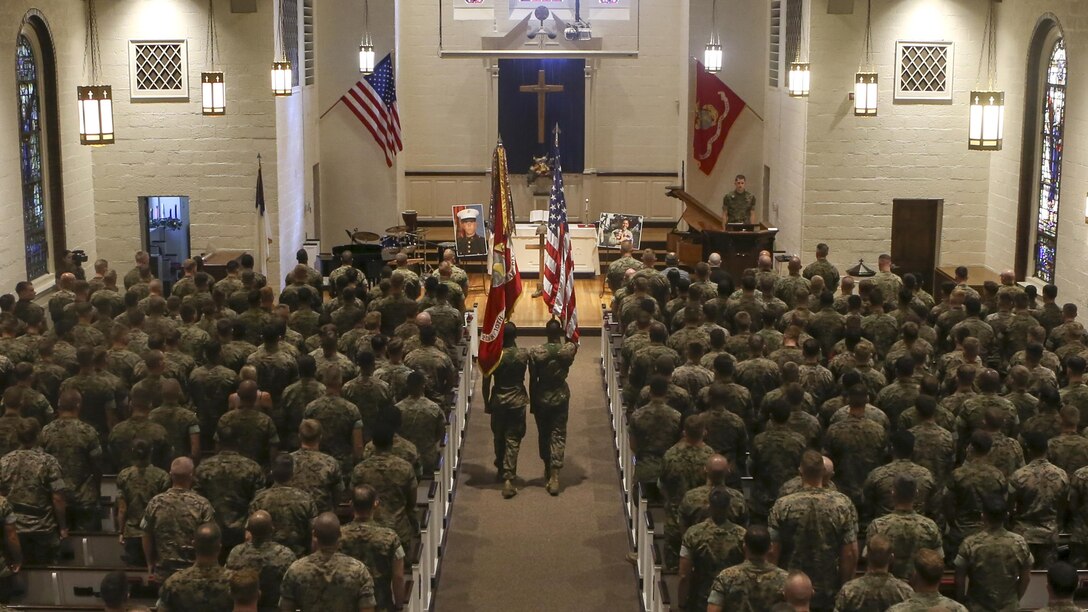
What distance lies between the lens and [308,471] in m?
10.1

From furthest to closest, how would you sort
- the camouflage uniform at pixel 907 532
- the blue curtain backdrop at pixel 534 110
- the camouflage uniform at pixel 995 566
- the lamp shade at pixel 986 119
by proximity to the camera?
the blue curtain backdrop at pixel 534 110
the lamp shade at pixel 986 119
the camouflage uniform at pixel 907 532
the camouflage uniform at pixel 995 566

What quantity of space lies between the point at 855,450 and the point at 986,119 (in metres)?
8.72

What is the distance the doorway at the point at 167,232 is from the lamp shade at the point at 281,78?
250cm

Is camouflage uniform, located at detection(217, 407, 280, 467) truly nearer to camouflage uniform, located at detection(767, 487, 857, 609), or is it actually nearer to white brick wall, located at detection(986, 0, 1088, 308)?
camouflage uniform, located at detection(767, 487, 857, 609)

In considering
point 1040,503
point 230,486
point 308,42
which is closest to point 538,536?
point 230,486

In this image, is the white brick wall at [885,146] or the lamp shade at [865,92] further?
the white brick wall at [885,146]

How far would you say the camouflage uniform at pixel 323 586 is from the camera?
8.48 metres

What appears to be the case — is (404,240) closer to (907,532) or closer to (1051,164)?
(1051,164)

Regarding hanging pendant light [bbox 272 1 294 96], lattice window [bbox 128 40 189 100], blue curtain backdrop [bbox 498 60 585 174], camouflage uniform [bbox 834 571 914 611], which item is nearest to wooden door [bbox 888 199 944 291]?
blue curtain backdrop [bbox 498 60 585 174]

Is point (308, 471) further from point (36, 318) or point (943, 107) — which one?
point (943, 107)

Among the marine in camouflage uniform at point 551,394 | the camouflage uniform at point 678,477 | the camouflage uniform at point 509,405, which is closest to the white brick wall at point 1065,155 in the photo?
the marine in camouflage uniform at point 551,394

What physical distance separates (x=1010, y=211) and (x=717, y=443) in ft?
37.5

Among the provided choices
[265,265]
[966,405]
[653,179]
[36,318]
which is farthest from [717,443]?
[653,179]

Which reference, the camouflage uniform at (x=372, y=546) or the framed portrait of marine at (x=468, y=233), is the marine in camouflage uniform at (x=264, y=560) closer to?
the camouflage uniform at (x=372, y=546)
